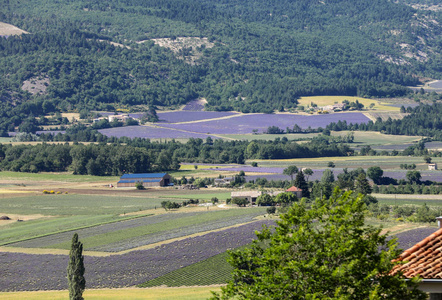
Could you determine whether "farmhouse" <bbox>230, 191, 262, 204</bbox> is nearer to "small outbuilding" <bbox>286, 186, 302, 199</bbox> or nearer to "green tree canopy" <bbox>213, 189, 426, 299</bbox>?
"small outbuilding" <bbox>286, 186, 302, 199</bbox>

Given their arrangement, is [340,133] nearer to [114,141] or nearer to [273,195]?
[114,141]

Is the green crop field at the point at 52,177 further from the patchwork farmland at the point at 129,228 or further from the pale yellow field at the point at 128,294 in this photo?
the pale yellow field at the point at 128,294

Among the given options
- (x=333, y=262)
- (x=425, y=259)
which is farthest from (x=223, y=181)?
(x=425, y=259)

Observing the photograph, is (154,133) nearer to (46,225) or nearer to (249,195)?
(249,195)

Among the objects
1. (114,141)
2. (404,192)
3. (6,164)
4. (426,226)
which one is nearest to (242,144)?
(114,141)

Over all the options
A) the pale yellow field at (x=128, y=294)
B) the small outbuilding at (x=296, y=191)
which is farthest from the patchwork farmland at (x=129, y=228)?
the small outbuilding at (x=296, y=191)

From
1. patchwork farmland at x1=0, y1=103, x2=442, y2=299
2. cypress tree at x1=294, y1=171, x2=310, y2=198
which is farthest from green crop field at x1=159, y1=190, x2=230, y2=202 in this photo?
cypress tree at x1=294, y1=171, x2=310, y2=198
